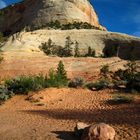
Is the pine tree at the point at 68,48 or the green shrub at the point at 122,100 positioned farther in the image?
the pine tree at the point at 68,48

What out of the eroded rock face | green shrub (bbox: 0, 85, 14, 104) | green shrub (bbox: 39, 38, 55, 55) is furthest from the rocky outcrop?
green shrub (bbox: 0, 85, 14, 104)

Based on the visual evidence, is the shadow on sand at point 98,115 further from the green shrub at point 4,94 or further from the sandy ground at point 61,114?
the green shrub at point 4,94

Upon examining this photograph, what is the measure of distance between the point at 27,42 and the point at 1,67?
451 inches

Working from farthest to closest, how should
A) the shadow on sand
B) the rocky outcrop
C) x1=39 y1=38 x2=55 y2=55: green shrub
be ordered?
the rocky outcrop
x1=39 y1=38 x2=55 y2=55: green shrub
the shadow on sand

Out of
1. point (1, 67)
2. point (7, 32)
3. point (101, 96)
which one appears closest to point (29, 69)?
point (1, 67)

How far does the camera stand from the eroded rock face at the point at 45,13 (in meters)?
69.6

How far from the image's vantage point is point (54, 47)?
4578 cm

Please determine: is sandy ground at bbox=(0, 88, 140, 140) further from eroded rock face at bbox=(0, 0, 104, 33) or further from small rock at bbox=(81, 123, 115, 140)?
eroded rock face at bbox=(0, 0, 104, 33)

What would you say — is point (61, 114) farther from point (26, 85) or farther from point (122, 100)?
point (26, 85)

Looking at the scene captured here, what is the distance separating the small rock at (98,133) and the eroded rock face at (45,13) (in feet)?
179

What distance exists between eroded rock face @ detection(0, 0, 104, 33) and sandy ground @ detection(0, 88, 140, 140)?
46.2 metres

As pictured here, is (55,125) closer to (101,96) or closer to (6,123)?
(6,123)

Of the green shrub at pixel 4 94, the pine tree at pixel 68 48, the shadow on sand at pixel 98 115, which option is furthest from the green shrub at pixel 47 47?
the shadow on sand at pixel 98 115

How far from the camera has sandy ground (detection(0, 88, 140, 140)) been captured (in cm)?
1298
